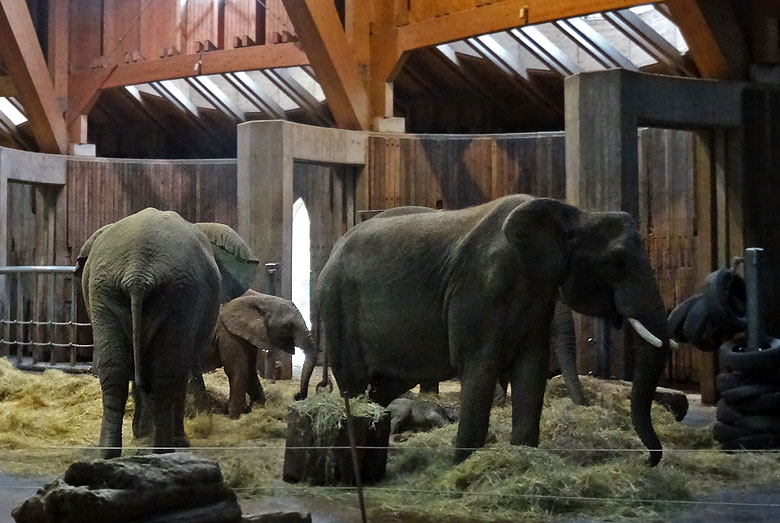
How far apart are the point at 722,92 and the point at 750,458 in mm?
4501

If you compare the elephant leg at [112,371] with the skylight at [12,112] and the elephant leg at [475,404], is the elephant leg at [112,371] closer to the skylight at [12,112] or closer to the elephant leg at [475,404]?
the elephant leg at [475,404]

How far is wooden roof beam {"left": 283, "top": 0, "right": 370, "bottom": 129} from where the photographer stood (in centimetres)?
1263

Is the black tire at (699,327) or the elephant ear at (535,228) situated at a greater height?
the elephant ear at (535,228)

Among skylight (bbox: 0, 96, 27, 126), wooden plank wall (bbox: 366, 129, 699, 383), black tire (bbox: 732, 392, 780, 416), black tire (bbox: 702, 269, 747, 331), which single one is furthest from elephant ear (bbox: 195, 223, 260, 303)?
skylight (bbox: 0, 96, 27, 126)

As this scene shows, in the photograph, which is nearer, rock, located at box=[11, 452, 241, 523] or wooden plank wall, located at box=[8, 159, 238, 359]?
rock, located at box=[11, 452, 241, 523]

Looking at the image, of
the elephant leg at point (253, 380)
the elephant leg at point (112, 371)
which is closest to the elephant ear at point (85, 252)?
the elephant leg at point (112, 371)

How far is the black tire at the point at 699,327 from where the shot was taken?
24.5 feet

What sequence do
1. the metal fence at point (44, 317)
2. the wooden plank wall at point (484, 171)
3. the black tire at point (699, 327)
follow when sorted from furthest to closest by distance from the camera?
the metal fence at point (44, 317) → the wooden plank wall at point (484, 171) → the black tire at point (699, 327)

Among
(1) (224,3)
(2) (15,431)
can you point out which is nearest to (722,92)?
(2) (15,431)

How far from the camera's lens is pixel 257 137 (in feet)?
37.8

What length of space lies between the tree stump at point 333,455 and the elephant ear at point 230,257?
1.95m

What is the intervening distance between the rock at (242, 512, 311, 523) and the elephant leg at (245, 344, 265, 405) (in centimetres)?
458

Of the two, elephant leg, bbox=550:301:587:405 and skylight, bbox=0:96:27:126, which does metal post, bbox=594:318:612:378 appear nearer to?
elephant leg, bbox=550:301:587:405

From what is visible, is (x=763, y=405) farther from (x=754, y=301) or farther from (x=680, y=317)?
(x=680, y=317)
